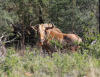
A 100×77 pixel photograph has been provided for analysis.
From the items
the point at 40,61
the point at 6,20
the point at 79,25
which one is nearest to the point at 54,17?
the point at 79,25

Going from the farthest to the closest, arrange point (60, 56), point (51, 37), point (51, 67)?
1. point (51, 37)
2. point (60, 56)
3. point (51, 67)

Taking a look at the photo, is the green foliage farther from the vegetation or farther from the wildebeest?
the wildebeest

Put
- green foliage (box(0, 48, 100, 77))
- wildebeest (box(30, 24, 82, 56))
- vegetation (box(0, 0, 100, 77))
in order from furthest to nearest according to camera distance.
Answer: wildebeest (box(30, 24, 82, 56)) < vegetation (box(0, 0, 100, 77)) < green foliage (box(0, 48, 100, 77))

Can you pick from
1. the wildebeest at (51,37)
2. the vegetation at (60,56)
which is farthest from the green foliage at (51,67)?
the wildebeest at (51,37)

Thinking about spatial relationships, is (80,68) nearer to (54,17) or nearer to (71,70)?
(71,70)

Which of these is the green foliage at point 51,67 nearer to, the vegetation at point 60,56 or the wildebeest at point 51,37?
the vegetation at point 60,56

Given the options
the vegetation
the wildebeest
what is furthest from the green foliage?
the wildebeest

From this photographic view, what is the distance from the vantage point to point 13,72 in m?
4.72

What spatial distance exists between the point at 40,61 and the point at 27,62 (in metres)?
0.41

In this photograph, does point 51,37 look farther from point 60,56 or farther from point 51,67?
point 51,67

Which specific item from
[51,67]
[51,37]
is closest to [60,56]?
[51,67]

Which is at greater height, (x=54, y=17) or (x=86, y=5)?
(x=86, y=5)

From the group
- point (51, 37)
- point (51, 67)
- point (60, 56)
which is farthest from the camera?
point (51, 37)

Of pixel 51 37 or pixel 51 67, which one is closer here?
pixel 51 67
